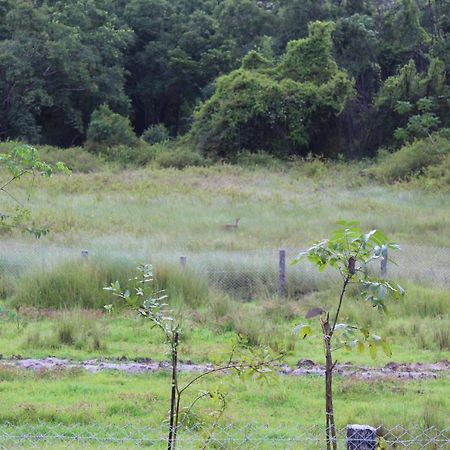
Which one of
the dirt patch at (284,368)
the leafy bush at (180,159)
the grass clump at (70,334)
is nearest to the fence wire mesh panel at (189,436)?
the dirt patch at (284,368)

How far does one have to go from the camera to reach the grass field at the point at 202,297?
29.3 ft

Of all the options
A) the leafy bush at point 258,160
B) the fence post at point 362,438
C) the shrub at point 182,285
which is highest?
the fence post at point 362,438

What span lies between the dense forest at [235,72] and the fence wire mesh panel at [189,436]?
3303 centimetres

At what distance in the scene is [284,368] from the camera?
1061cm

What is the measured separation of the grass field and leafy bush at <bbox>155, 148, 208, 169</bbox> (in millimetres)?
8546

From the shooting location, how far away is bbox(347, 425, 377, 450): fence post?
4766 mm

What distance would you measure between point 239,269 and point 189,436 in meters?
8.18

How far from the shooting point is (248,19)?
175ft

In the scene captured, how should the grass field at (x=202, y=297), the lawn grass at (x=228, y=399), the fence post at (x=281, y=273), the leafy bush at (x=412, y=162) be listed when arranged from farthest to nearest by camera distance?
the leafy bush at (x=412, y=162), the fence post at (x=281, y=273), the grass field at (x=202, y=297), the lawn grass at (x=228, y=399)

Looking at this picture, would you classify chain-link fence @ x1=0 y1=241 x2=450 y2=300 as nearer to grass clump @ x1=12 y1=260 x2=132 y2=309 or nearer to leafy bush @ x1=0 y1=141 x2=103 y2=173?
grass clump @ x1=12 y1=260 x2=132 y2=309

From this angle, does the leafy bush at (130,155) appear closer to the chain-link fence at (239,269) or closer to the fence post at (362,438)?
the chain-link fence at (239,269)

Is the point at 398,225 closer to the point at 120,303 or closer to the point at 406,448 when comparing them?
the point at 120,303

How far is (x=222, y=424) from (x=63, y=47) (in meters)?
38.6

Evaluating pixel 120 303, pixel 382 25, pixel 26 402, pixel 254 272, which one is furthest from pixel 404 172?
pixel 26 402
